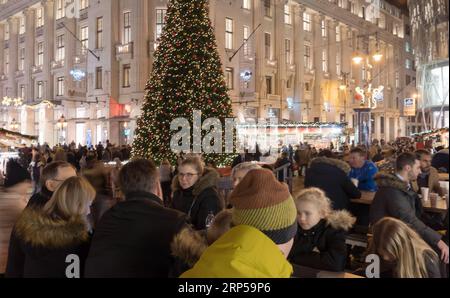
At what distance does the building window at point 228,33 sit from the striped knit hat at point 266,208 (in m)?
32.8

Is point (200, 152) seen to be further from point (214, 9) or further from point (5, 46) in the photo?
point (5, 46)

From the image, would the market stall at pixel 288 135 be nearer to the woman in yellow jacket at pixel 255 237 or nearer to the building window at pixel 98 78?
the building window at pixel 98 78

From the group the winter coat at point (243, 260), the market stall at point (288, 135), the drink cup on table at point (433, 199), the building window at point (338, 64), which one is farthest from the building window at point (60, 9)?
the winter coat at point (243, 260)

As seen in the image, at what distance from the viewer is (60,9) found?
127 ft

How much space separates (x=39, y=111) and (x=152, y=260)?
39632 millimetres

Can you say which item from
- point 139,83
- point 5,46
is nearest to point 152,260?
point 139,83

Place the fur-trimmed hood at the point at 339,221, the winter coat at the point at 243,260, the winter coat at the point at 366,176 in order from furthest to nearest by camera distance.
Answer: the winter coat at the point at 366,176
the fur-trimmed hood at the point at 339,221
the winter coat at the point at 243,260

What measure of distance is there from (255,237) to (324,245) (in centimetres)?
223

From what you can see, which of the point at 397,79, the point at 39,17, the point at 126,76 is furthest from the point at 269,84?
the point at 397,79

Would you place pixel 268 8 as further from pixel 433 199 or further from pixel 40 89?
pixel 433 199

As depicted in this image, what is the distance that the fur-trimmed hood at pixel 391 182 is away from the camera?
15.6ft

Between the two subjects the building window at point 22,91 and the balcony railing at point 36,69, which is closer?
the balcony railing at point 36,69

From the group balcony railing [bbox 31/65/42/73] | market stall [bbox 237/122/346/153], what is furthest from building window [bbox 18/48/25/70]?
market stall [bbox 237/122/346/153]

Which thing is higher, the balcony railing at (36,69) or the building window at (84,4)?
the building window at (84,4)
